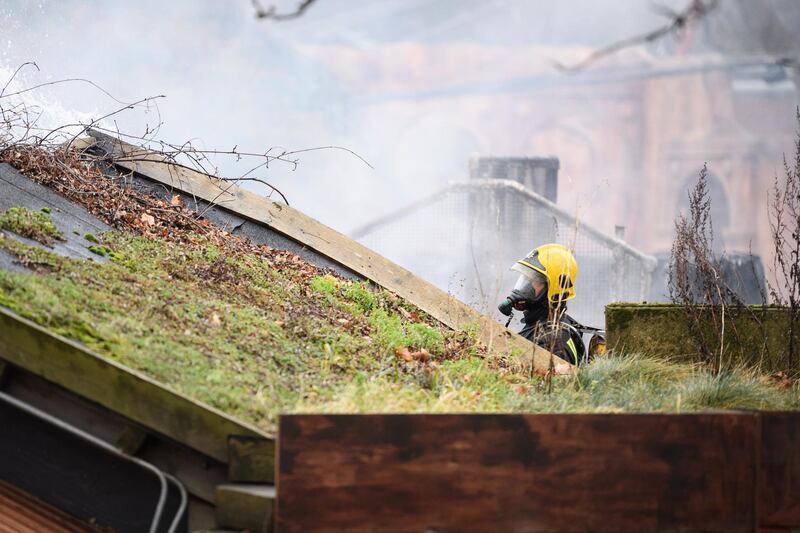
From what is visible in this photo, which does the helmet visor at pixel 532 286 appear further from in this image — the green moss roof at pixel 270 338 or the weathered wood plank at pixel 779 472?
the weathered wood plank at pixel 779 472

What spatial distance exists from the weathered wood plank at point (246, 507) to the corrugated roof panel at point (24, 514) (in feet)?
3.54

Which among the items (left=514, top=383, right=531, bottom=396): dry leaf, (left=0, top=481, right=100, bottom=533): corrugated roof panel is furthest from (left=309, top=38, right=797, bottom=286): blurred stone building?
(left=0, top=481, right=100, bottom=533): corrugated roof panel

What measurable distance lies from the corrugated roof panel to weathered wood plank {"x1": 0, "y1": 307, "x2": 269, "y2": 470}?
2.38 ft

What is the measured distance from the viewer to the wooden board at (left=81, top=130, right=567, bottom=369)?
24.8 feet

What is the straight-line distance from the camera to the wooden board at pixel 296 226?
297 inches

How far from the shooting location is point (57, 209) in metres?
6.67

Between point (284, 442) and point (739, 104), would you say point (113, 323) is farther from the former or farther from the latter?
point (739, 104)

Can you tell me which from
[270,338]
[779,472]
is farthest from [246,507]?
[779,472]

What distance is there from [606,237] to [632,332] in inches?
490

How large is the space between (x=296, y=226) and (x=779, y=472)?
15.1 ft

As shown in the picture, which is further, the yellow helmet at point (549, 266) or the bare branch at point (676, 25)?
the yellow helmet at point (549, 266)

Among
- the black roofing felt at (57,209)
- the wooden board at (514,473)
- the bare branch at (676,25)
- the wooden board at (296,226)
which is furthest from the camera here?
the wooden board at (296,226)

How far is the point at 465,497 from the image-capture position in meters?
3.96

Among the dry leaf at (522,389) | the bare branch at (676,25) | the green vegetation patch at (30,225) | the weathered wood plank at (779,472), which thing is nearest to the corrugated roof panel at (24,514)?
the green vegetation patch at (30,225)
